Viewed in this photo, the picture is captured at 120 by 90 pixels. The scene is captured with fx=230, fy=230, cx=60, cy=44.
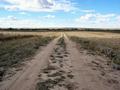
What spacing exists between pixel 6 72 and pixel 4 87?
9.50 ft

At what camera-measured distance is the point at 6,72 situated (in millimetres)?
10961

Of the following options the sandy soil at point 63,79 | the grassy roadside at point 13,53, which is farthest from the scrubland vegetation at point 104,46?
the grassy roadside at point 13,53

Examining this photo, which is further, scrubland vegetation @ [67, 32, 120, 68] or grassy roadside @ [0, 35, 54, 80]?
scrubland vegetation @ [67, 32, 120, 68]

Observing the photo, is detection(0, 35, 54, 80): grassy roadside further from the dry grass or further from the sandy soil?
the sandy soil

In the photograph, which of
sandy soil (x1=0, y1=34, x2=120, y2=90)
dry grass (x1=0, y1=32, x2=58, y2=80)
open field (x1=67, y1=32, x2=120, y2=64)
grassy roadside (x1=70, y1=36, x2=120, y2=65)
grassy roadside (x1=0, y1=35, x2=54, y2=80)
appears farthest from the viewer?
open field (x1=67, y1=32, x2=120, y2=64)

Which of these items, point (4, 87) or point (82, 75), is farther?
point (82, 75)

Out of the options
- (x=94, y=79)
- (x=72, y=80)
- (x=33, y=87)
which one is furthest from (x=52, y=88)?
(x=94, y=79)

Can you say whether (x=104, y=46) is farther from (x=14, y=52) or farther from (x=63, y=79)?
(x=63, y=79)

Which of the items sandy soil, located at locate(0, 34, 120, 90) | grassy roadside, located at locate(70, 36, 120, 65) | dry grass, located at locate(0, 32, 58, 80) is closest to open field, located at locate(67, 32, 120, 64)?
grassy roadside, located at locate(70, 36, 120, 65)

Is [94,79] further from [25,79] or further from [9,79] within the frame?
[9,79]

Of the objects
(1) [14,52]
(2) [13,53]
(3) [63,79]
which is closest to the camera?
(3) [63,79]

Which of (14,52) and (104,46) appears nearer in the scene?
(14,52)

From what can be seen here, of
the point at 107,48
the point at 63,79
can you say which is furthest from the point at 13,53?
the point at 63,79

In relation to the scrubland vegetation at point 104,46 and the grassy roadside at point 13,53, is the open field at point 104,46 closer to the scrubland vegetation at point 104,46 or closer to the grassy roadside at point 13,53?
the scrubland vegetation at point 104,46
